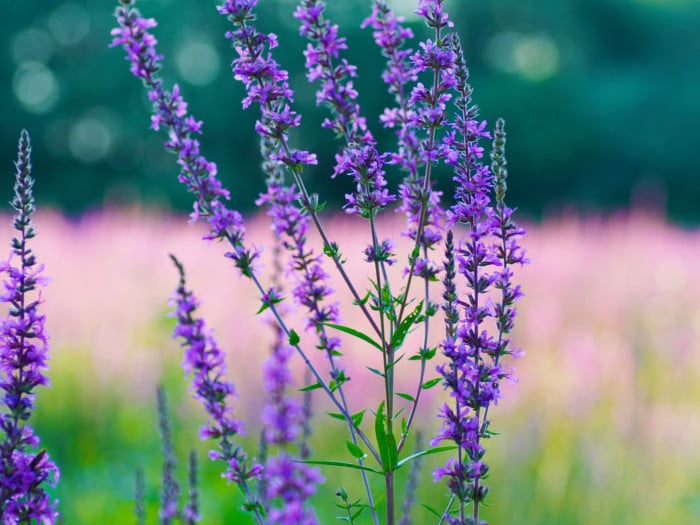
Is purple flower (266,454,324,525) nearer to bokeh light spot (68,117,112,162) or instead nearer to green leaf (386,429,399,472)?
green leaf (386,429,399,472)

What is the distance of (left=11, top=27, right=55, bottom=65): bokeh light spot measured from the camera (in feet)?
96.3

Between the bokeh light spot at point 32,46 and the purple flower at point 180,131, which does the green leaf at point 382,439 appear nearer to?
the purple flower at point 180,131

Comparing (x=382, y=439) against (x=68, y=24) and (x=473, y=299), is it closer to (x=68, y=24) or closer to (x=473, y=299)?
(x=473, y=299)

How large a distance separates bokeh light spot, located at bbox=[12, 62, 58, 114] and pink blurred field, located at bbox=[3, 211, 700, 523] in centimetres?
2063

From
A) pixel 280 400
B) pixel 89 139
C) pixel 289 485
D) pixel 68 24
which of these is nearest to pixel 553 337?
pixel 280 400

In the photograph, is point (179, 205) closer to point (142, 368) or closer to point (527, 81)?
point (527, 81)

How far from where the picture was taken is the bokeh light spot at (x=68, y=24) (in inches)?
1183

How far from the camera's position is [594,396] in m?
6.07

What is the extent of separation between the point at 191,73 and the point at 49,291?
74.6 ft

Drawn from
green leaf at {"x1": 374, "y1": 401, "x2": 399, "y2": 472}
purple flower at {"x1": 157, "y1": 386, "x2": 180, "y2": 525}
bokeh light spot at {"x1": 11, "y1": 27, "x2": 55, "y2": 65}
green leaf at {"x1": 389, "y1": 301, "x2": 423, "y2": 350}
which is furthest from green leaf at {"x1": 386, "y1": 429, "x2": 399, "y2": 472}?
bokeh light spot at {"x1": 11, "y1": 27, "x2": 55, "y2": 65}

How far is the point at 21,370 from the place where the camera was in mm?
1716

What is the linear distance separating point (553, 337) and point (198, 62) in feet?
82.2

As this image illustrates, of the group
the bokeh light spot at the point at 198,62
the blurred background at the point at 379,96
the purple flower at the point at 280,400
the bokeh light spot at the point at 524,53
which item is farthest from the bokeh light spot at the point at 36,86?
the purple flower at the point at 280,400

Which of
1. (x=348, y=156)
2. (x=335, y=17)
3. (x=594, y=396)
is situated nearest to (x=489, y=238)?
(x=348, y=156)
